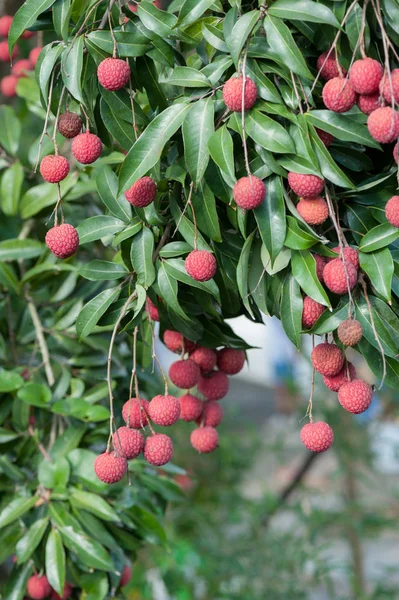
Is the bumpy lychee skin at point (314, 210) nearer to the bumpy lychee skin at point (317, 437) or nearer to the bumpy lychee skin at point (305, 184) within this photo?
the bumpy lychee skin at point (305, 184)

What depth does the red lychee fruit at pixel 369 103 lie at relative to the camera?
64 cm

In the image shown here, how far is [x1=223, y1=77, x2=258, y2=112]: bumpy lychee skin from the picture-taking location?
0.66 meters

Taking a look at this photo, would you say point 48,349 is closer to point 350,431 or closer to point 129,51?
point 129,51

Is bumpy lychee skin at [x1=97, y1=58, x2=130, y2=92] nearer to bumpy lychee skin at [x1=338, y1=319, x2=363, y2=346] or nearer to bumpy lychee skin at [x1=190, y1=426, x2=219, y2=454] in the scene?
bumpy lychee skin at [x1=338, y1=319, x2=363, y2=346]

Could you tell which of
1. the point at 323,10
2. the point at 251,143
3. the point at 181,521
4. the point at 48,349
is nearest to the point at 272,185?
the point at 251,143

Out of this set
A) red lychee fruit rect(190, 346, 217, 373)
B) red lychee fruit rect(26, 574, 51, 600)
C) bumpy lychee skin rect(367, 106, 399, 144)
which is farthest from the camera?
red lychee fruit rect(26, 574, 51, 600)

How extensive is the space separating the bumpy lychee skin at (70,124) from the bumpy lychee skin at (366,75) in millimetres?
272

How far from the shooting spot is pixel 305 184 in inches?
26.6

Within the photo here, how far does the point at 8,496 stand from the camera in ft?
3.79

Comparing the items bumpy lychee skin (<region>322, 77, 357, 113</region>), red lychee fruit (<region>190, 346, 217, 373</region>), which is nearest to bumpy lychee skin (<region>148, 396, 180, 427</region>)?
red lychee fruit (<region>190, 346, 217, 373</region>)

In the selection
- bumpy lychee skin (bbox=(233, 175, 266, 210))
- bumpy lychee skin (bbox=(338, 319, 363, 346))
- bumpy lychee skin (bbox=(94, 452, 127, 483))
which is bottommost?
bumpy lychee skin (bbox=(94, 452, 127, 483))

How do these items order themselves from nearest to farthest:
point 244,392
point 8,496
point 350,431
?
point 8,496
point 350,431
point 244,392

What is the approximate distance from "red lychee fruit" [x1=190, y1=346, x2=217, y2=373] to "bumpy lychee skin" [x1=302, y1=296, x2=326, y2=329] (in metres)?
0.21

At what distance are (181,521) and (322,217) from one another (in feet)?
6.66
